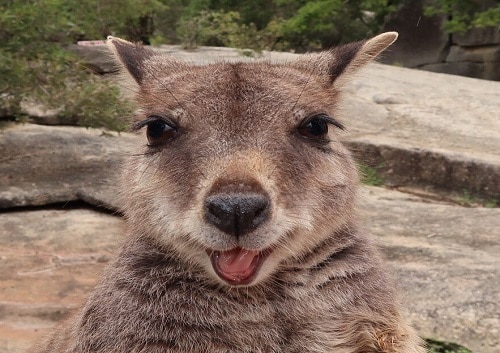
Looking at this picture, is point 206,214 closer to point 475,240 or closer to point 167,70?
point 167,70

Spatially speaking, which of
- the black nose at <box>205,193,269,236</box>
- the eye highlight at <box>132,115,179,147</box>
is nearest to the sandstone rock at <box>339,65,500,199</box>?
the eye highlight at <box>132,115,179,147</box>

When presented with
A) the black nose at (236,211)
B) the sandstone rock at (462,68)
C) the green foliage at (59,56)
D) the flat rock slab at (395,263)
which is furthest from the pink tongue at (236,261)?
the sandstone rock at (462,68)

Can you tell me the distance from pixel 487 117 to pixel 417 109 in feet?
3.62

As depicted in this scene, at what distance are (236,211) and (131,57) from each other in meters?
1.69

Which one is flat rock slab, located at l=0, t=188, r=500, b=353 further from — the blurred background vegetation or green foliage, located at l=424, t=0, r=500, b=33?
green foliage, located at l=424, t=0, r=500, b=33

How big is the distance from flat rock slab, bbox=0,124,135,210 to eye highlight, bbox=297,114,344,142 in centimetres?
439

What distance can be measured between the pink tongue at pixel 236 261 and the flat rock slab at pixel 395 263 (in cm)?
121

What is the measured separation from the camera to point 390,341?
11.5 feet

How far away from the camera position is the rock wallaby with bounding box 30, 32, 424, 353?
3.15 metres

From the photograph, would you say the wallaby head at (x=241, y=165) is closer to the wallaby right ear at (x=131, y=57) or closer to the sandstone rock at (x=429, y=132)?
the wallaby right ear at (x=131, y=57)

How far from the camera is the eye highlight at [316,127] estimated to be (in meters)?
3.63

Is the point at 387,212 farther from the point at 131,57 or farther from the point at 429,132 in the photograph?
the point at 131,57

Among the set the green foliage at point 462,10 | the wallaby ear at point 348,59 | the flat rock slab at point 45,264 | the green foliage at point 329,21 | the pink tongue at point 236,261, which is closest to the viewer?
the pink tongue at point 236,261

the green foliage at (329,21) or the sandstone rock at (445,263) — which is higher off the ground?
the sandstone rock at (445,263)
